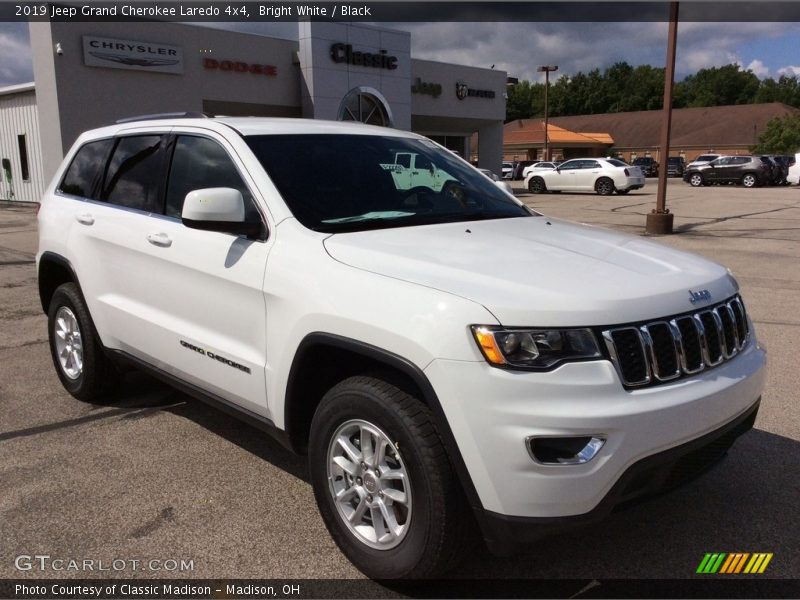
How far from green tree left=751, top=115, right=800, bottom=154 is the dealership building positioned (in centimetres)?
4540

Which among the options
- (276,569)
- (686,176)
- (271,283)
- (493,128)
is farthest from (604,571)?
(686,176)

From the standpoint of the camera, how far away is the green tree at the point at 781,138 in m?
63.6

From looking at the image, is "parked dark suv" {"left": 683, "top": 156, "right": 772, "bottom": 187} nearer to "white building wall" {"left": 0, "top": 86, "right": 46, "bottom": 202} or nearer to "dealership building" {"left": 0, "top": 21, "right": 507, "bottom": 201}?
"dealership building" {"left": 0, "top": 21, "right": 507, "bottom": 201}

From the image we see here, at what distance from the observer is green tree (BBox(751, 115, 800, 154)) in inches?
2505

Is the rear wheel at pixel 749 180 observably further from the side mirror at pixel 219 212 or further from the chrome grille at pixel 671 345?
the side mirror at pixel 219 212

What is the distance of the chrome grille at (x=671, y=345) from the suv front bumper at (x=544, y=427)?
8 cm

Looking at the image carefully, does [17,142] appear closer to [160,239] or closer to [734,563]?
[160,239]

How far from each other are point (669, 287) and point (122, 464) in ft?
9.88

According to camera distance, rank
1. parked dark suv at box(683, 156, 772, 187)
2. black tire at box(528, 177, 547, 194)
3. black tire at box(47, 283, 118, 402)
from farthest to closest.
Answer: parked dark suv at box(683, 156, 772, 187) → black tire at box(528, 177, 547, 194) → black tire at box(47, 283, 118, 402)

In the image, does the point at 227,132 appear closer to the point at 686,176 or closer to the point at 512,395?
the point at 512,395

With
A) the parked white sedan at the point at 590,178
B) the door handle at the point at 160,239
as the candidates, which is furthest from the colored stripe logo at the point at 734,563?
the parked white sedan at the point at 590,178

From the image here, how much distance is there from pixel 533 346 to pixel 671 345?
0.57 m

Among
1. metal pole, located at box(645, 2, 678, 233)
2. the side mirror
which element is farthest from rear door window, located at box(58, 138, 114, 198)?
metal pole, located at box(645, 2, 678, 233)

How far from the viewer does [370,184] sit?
12.2ft
